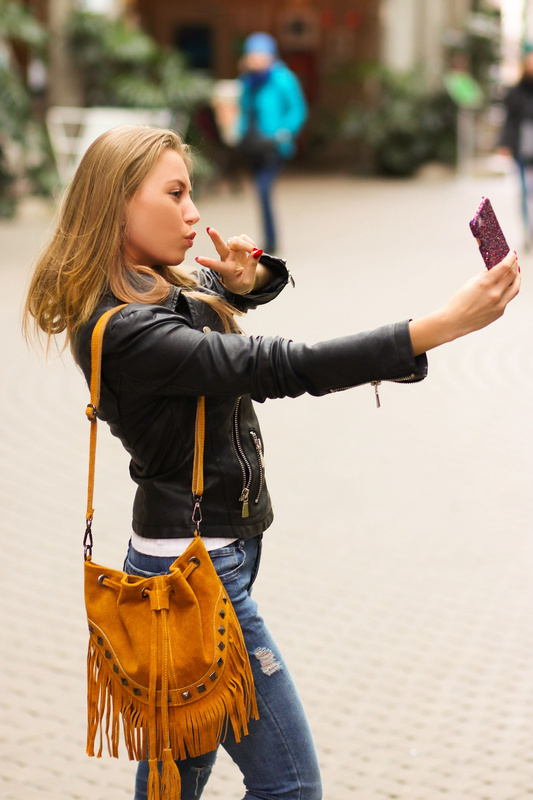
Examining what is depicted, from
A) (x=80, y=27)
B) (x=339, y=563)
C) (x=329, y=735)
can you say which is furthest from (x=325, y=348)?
(x=80, y=27)

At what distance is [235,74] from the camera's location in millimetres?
26172

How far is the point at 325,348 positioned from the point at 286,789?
896mm

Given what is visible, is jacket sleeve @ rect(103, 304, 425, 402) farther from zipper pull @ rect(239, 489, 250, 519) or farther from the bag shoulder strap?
zipper pull @ rect(239, 489, 250, 519)

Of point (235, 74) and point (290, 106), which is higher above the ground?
point (290, 106)

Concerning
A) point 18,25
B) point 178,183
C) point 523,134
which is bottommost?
point 523,134

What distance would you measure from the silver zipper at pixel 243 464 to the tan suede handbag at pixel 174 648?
103 mm

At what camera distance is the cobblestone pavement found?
344 centimetres

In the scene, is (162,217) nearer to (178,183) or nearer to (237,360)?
(178,183)

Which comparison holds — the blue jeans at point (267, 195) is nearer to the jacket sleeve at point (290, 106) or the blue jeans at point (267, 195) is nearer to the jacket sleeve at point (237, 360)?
the jacket sleeve at point (290, 106)

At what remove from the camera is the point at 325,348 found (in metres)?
1.92

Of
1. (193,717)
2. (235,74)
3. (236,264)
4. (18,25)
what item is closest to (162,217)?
(236,264)

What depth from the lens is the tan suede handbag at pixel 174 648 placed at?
6.84ft

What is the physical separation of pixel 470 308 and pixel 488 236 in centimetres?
13

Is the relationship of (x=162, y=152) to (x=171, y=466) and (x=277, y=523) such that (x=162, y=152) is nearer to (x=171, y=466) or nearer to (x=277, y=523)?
(x=171, y=466)
